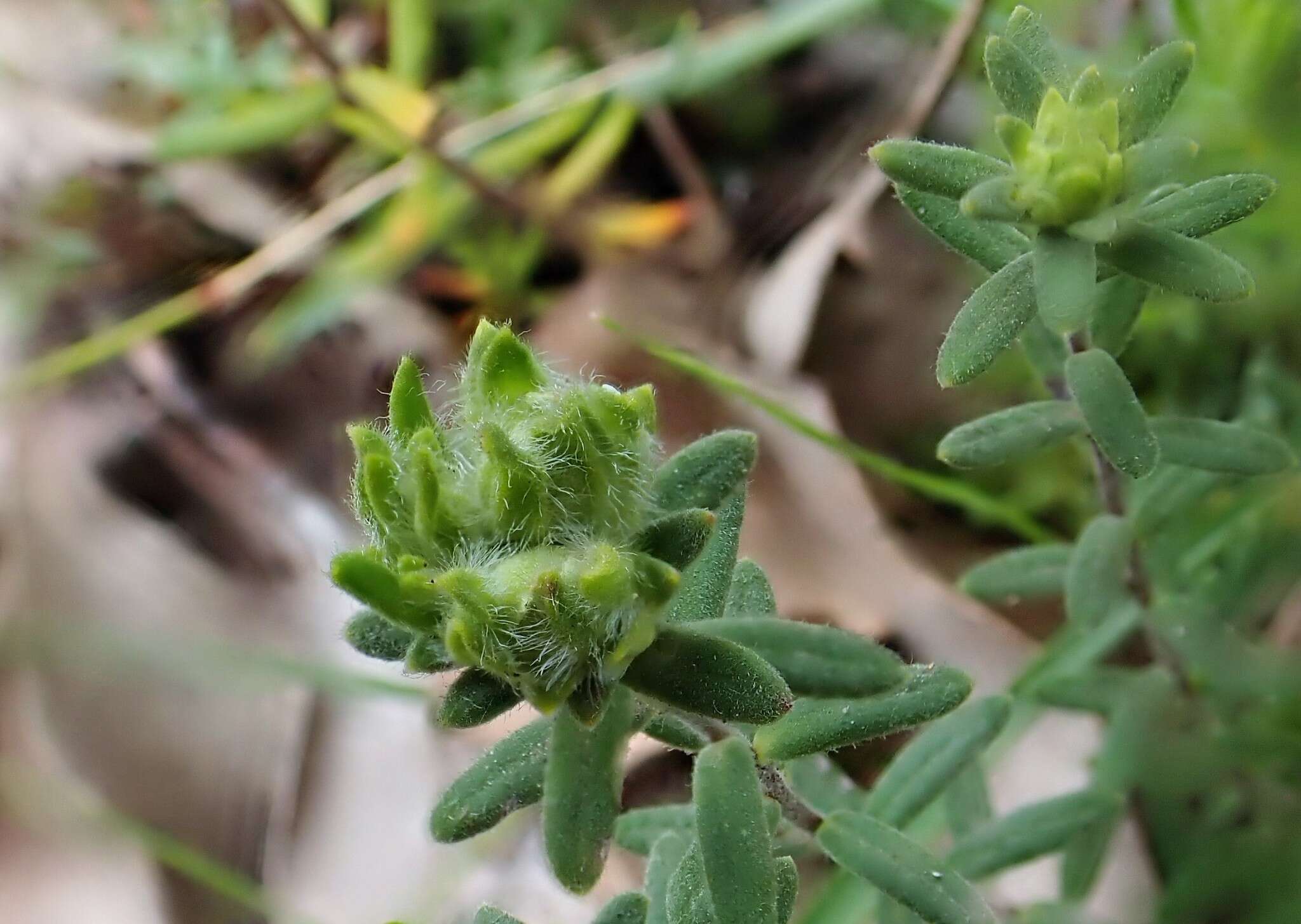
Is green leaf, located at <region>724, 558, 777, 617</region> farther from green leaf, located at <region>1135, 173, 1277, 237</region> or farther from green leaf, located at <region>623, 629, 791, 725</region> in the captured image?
green leaf, located at <region>1135, 173, 1277, 237</region>

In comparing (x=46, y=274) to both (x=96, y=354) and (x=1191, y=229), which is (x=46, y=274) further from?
(x=1191, y=229)

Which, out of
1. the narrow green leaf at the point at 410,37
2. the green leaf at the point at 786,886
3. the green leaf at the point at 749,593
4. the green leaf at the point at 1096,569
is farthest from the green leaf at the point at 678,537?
the narrow green leaf at the point at 410,37

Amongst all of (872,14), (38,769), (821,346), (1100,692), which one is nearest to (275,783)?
(38,769)

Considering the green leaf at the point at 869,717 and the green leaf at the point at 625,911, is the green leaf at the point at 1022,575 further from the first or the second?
the green leaf at the point at 625,911

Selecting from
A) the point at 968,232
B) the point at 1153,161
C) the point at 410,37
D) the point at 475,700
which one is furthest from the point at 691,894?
the point at 410,37

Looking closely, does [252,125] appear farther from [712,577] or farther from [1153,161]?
[1153,161]
